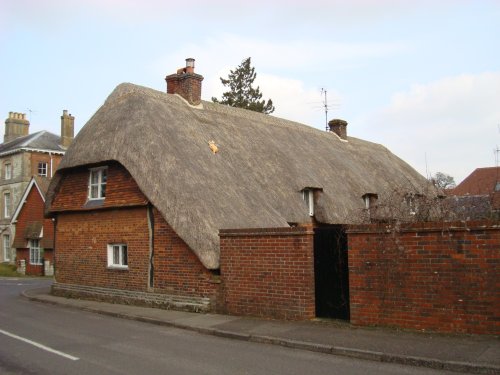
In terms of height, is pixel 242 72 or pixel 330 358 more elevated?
pixel 242 72

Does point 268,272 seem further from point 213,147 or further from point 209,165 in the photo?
point 213,147

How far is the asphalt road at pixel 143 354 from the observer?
748 cm

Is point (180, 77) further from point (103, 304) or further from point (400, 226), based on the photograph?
point (400, 226)

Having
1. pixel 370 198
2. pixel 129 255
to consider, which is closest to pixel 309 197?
pixel 370 198

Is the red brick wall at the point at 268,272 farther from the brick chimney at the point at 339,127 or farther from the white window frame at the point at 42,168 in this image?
the white window frame at the point at 42,168

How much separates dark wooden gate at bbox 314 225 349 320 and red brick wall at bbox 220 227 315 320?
43 centimetres

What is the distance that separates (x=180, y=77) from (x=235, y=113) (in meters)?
2.98

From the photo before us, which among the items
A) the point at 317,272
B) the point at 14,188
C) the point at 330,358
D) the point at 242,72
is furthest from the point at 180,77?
the point at 242,72

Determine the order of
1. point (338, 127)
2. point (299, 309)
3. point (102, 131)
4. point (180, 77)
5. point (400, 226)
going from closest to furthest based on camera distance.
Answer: point (400, 226), point (299, 309), point (102, 131), point (180, 77), point (338, 127)

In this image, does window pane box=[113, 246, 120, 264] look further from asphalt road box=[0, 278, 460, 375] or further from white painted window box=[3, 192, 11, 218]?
white painted window box=[3, 192, 11, 218]

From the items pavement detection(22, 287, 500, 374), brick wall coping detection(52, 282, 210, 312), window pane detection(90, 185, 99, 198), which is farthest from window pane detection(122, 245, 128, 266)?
pavement detection(22, 287, 500, 374)

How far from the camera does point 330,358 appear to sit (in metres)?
8.26

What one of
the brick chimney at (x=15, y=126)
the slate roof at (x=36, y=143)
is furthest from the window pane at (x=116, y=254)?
the brick chimney at (x=15, y=126)

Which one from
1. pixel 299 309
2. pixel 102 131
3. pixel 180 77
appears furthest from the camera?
pixel 180 77
